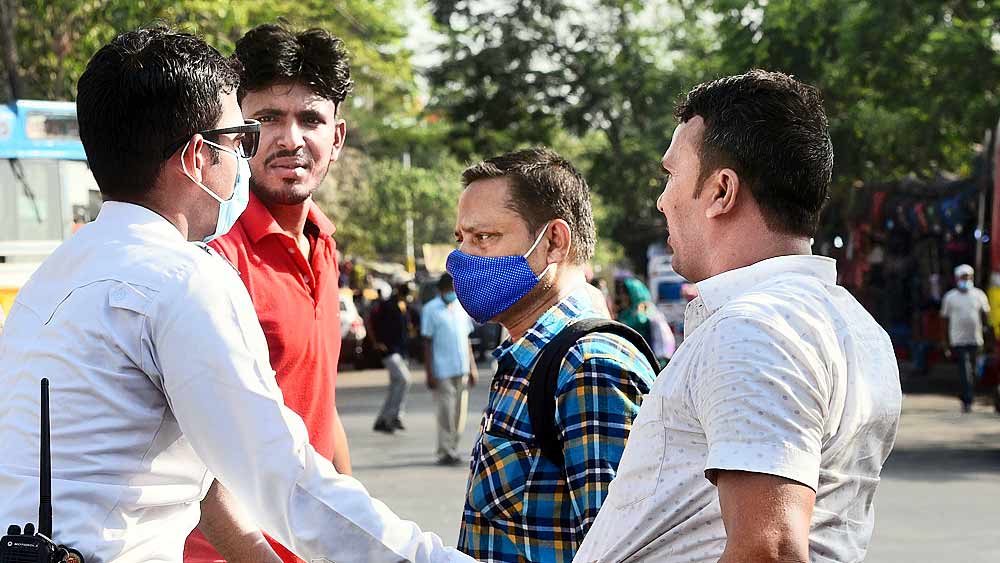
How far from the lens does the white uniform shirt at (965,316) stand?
18016mm

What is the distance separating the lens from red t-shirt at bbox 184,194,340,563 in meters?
3.69

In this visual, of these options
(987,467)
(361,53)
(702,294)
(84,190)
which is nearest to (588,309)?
(702,294)

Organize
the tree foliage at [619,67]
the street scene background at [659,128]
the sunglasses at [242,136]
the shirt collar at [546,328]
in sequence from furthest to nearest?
the tree foliage at [619,67] → the street scene background at [659,128] → the shirt collar at [546,328] → the sunglasses at [242,136]

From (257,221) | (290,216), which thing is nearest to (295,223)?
(290,216)

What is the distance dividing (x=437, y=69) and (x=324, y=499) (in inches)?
1359

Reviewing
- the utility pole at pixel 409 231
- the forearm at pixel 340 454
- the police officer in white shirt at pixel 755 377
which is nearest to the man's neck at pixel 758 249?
the police officer in white shirt at pixel 755 377

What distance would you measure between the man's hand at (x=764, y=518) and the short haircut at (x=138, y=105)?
3.74ft

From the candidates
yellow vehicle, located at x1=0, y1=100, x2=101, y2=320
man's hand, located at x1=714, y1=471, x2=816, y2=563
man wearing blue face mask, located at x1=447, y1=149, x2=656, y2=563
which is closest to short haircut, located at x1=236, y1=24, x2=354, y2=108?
man wearing blue face mask, located at x1=447, y1=149, x2=656, y2=563

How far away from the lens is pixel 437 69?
36406mm

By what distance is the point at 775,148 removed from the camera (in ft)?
7.71

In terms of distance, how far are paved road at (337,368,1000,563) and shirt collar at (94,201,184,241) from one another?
6694 mm

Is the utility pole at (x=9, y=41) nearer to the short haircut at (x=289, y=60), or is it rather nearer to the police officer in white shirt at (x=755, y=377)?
the short haircut at (x=289, y=60)

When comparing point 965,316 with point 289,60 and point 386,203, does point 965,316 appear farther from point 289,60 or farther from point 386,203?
point 386,203

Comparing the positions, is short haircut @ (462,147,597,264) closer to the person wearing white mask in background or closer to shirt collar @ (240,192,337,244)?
shirt collar @ (240,192,337,244)
